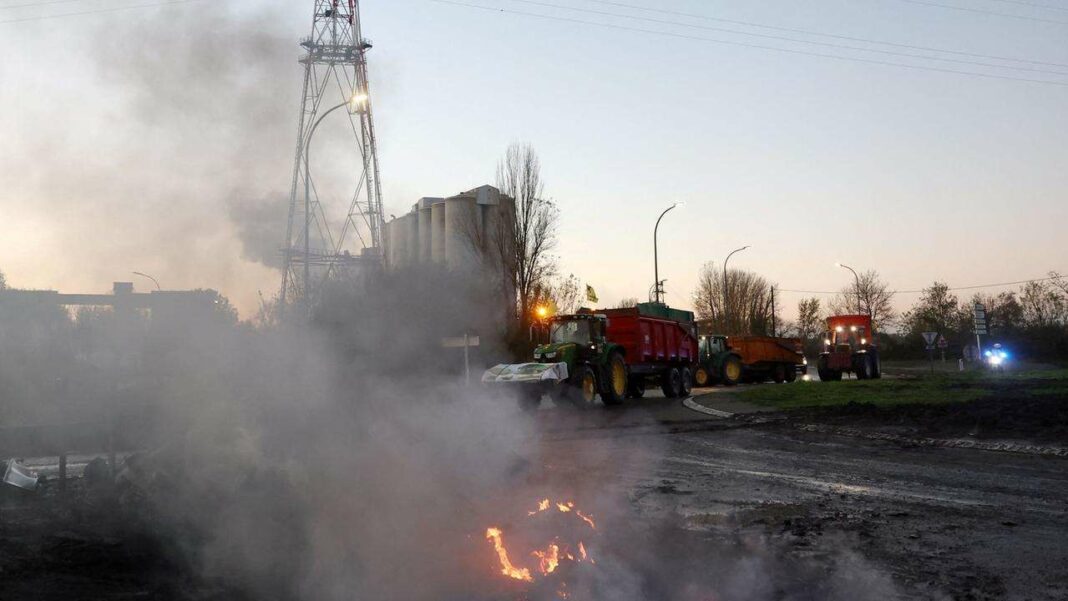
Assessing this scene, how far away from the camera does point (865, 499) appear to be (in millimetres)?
8375

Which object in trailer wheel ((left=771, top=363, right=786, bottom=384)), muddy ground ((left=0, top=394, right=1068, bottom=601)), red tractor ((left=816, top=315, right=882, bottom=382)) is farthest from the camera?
trailer wheel ((left=771, top=363, right=786, bottom=384))

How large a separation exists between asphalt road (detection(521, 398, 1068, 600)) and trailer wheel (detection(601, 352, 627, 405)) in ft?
27.7

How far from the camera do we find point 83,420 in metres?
8.86

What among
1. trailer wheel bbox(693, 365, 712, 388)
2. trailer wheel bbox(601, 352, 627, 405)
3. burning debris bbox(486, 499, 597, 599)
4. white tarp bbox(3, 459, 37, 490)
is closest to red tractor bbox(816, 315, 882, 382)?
trailer wheel bbox(693, 365, 712, 388)

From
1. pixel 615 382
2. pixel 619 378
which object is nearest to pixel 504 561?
pixel 615 382

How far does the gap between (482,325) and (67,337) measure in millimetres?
4716

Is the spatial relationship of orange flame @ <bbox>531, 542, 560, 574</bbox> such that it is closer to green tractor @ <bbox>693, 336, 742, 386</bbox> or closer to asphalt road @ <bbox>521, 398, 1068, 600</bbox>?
asphalt road @ <bbox>521, 398, 1068, 600</bbox>

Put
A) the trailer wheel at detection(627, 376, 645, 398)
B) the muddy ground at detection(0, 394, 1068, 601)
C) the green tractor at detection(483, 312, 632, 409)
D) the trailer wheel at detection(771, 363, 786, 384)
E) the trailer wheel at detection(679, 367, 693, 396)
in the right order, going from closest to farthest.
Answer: the muddy ground at detection(0, 394, 1068, 601)
the green tractor at detection(483, 312, 632, 409)
the trailer wheel at detection(627, 376, 645, 398)
the trailer wheel at detection(679, 367, 693, 396)
the trailer wheel at detection(771, 363, 786, 384)

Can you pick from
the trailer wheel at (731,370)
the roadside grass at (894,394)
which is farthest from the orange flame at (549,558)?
the trailer wheel at (731,370)

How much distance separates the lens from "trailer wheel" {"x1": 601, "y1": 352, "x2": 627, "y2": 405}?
23.7 meters

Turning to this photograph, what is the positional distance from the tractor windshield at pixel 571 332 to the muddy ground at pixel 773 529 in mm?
10434

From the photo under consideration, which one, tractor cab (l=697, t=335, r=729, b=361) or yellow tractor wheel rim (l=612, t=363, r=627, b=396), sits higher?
tractor cab (l=697, t=335, r=729, b=361)

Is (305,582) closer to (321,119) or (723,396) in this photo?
(321,119)

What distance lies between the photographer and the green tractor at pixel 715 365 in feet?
125
